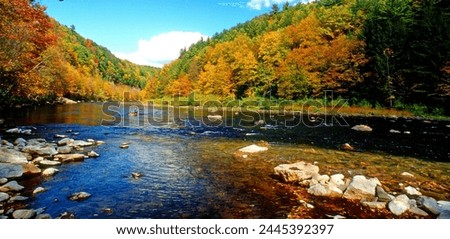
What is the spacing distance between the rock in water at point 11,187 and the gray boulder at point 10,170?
0.75m

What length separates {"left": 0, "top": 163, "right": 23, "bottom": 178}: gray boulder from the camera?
870 centimetres

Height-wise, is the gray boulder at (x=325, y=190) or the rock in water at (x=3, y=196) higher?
the rock in water at (x=3, y=196)

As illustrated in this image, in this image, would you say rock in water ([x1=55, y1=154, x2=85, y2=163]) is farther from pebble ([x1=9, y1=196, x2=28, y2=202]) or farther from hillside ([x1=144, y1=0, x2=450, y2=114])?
hillside ([x1=144, y1=0, x2=450, y2=114])

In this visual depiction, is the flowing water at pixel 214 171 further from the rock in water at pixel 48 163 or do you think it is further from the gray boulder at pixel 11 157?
the gray boulder at pixel 11 157

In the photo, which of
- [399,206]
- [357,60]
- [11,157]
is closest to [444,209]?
[399,206]

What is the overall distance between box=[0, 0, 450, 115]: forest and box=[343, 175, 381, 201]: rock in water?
16.5 metres

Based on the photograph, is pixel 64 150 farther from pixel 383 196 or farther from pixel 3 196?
pixel 383 196

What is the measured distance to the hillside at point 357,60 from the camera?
30250 millimetres

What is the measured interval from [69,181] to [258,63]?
46.3m

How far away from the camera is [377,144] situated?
15258 mm

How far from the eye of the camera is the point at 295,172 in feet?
30.2

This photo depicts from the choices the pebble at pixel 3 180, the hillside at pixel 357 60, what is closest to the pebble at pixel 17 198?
the pebble at pixel 3 180

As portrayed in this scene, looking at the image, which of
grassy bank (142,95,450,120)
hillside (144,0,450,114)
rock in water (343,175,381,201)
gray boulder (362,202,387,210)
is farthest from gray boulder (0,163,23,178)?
hillside (144,0,450,114)
